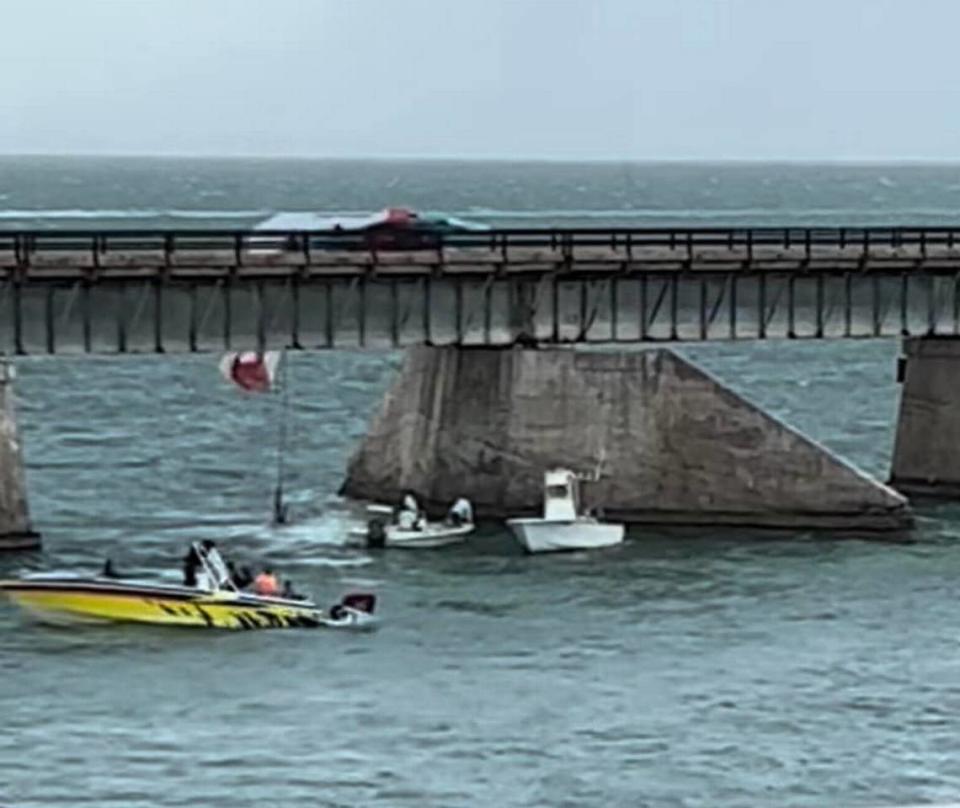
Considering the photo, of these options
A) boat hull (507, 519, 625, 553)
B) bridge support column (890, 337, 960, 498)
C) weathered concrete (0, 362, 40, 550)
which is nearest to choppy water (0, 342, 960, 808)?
boat hull (507, 519, 625, 553)

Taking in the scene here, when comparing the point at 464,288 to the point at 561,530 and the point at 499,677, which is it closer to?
the point at 561,530

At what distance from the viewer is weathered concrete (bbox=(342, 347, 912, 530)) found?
Result: 65.7 meters

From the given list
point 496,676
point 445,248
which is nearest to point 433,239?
point 445,248

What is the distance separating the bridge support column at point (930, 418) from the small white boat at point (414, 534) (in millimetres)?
12670

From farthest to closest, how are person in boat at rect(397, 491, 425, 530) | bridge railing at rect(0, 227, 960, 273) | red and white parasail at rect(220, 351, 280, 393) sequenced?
red and white parasail at rect(220, 351, 280, 393) → person in boat at rect(397, 491, 425, 530) → bridge railing at rect(0, 227, 960, 273)

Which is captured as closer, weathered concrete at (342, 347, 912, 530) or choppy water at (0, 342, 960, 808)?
choppy water at (0, 342, 960, 808)

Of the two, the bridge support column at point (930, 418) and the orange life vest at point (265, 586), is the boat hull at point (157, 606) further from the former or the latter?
the bridge support column at point (930, 418)

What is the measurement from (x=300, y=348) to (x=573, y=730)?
22.0 m

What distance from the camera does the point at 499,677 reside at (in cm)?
4881

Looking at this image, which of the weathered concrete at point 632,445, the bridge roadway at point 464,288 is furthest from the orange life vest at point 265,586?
the weathered concrete at point 632,445

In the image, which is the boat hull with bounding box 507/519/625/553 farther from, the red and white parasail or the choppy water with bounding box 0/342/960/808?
the red and white parasail

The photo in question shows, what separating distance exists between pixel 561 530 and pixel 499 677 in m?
15.0

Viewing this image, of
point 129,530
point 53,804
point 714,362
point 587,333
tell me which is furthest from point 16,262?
point 714,362

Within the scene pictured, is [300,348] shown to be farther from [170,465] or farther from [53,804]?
[53,804]
